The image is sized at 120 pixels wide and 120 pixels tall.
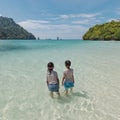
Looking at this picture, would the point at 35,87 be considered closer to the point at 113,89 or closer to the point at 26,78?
the point at 26,78

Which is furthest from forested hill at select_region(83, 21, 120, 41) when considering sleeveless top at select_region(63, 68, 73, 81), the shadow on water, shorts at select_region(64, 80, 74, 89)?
sleeveless top at select_region(63, 68, 73, 81)

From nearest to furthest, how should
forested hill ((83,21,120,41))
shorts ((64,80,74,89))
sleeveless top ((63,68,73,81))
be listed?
sleeveless top ((63,68,73,81))
shorts ((64,80,74,89))
forested hill ((83,21,120,41))

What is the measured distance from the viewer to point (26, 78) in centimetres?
1173

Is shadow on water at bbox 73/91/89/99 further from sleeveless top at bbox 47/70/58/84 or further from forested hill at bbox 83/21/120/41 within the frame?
forested hill at bbox 83/21/120/41

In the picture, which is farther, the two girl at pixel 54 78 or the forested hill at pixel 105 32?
the forested hill at pixel 105 32

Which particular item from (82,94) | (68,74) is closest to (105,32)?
(82,94)

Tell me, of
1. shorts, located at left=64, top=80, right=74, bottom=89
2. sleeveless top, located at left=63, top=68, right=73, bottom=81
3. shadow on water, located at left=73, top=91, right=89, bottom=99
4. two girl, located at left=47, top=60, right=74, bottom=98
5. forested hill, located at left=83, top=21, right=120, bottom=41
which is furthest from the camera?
forested hill, located at left=83, top=21, right=120, bottom=41

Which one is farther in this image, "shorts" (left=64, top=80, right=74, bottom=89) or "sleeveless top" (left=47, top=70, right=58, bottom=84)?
"shorts" (left=64, top=80, right=74, bottom=89)

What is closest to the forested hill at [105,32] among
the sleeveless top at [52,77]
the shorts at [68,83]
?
the shorts at [68,83]

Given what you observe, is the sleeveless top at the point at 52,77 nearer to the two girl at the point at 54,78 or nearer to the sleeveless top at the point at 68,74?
the two girl at the point at 54,78

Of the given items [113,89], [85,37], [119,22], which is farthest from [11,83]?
[85,37]

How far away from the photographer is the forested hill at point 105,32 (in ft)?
382

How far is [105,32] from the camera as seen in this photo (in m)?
124

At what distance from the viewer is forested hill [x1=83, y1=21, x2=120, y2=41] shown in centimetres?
11645
